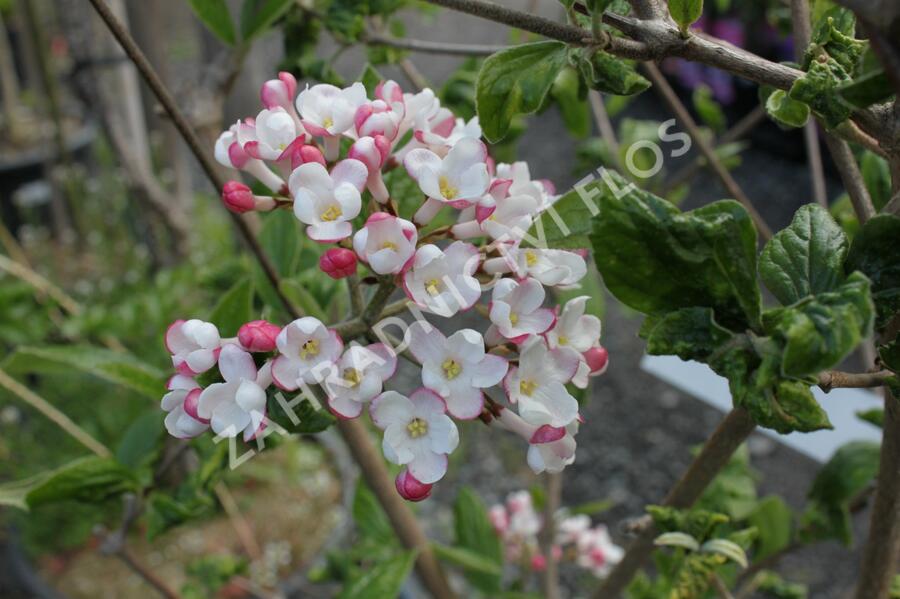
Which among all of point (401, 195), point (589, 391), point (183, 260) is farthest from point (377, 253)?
point (183, 260)

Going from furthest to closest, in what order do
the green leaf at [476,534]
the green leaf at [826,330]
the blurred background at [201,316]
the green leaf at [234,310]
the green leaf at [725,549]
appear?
1. the green leaf at [476,534]
2. the blurred background at [201,316]
3. the green leaf at [234,310]
4. the green leaf at [725,549]
5. the green leaf at [826,330]

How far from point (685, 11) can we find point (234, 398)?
0.27 m

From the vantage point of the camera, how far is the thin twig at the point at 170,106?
454mm

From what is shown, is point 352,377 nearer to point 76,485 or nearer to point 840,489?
point 76,485

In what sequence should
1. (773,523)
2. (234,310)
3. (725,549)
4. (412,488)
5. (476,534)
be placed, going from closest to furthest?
(412,488)
(725,549)
(234,310)
(773,523)
(476,534)

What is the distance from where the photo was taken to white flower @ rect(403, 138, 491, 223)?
43 centimetres

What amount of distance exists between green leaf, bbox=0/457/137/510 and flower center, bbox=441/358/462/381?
0.38 meters

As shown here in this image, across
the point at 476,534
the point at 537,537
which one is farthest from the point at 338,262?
the point at 537,537

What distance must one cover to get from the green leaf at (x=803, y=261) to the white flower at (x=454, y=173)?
14 cm

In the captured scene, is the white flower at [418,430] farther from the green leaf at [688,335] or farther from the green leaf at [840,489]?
the green leaf at [840,489]

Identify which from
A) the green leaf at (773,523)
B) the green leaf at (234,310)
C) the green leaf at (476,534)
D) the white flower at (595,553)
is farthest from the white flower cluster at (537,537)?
the green leaf at (234,310)

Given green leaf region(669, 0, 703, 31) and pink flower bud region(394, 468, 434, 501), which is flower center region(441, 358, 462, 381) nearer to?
pink flower bud region(394, 468, 434, 501)

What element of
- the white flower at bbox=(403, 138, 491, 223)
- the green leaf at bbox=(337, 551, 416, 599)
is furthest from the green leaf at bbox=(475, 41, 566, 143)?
the green leaf at bbox=(337, 551, 416, 599)

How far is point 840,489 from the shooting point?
72cm
